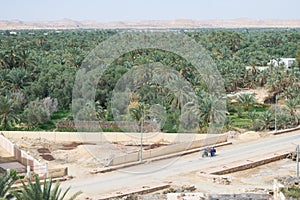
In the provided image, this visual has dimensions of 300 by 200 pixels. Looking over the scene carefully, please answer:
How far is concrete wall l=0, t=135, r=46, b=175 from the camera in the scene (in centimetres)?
2435

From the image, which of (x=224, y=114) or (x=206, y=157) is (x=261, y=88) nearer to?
(x=224, y=114)

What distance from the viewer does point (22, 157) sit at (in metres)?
27.3

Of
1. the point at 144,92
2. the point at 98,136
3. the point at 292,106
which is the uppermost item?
the point at 144,92

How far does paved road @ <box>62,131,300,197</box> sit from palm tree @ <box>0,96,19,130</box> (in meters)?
11.6

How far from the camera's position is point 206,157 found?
27406 millimetres

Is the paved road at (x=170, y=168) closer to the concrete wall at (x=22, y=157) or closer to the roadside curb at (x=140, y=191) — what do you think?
the roadside curb at (x=140, y=191)

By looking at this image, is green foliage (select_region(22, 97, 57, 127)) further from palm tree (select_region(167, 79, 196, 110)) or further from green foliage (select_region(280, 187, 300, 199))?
green foliage (select_region(280, 187, 300, 199))

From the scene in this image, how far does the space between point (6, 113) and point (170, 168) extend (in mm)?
13199

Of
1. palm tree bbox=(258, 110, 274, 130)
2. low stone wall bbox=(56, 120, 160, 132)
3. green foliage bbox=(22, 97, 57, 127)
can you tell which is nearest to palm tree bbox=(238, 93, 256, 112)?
palm tree bbox=(258, 110, 274, 130)

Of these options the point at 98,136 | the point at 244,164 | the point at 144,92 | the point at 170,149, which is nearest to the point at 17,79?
the point at 144,92

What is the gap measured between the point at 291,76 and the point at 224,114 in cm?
1314

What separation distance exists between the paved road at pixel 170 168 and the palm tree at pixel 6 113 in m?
11.6

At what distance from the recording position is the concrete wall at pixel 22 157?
2435 centimetres

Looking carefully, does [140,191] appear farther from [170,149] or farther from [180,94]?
[180,94]
